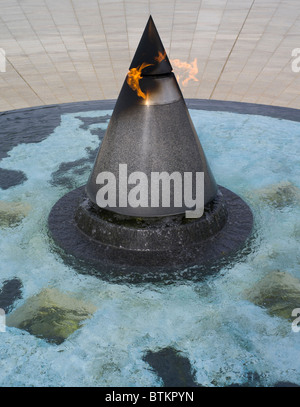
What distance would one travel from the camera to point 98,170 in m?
5.77

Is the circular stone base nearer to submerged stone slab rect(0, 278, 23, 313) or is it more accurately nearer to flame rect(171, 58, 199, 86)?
submerged stone slab rect(0, 278, 23, 313)

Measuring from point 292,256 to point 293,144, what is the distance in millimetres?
3854

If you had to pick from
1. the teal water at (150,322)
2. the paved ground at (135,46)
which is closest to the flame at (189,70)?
the paved ground at (135,46)

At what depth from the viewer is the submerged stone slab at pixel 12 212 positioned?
6.40 metres

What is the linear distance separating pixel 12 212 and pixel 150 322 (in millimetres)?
3077

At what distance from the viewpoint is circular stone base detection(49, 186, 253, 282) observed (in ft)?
17.5

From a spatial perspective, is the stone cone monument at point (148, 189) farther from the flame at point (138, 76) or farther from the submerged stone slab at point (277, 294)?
the submerged stone slab at point (277, 294)

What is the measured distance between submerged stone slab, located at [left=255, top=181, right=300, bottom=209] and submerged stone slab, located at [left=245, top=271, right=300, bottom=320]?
1.77 m

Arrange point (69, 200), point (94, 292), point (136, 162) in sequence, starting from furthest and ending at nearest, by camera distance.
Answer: point (69, 200) → point (136, 162) → point (94, 292)

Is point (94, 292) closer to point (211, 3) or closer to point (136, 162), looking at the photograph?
point (136, 162)

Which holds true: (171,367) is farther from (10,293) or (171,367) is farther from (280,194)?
(280,194)

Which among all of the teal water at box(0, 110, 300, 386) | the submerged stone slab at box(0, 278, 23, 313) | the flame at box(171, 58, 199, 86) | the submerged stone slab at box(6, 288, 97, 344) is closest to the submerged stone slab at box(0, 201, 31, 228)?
the teal water at box(0, 110, 300, 386)
